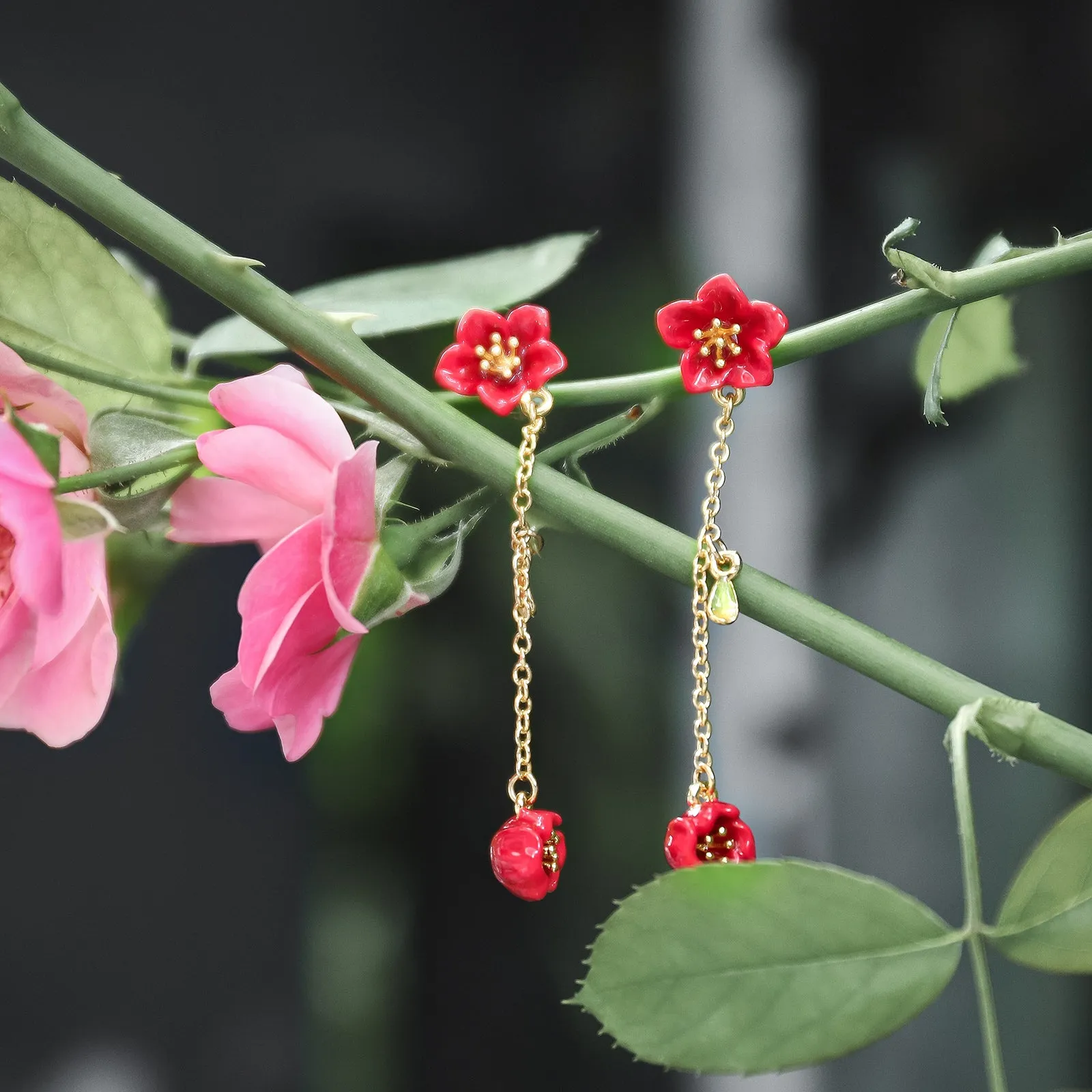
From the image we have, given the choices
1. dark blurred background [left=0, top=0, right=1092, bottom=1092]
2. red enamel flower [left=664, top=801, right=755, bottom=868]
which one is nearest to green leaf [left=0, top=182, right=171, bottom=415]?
red enamel flower [left=664, top=801, right=755, bottom=868]

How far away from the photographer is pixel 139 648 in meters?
0.56

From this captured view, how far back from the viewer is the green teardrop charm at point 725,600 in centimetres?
15

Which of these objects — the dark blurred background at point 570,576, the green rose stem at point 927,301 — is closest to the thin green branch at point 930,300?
the green rose stem at point 927,301

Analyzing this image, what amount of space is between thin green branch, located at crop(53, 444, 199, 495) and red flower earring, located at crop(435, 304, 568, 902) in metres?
0.04

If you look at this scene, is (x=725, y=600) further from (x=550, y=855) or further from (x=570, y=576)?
(x=570, y=576)

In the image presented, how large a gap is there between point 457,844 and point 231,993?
0.49ft

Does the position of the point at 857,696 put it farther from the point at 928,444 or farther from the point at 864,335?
the point at 864,335

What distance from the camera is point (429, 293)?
232mm

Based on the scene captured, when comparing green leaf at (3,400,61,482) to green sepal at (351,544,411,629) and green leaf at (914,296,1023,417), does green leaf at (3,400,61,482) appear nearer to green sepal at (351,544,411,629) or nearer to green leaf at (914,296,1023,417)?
green sepal at (351,544,411,629)

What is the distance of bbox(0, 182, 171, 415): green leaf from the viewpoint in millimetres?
172

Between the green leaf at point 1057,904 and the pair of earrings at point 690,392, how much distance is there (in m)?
0.04

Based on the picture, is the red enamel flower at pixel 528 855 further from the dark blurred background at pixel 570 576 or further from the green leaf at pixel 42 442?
the dark blurred background at pixel 570 576

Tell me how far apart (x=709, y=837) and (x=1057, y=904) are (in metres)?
0.05

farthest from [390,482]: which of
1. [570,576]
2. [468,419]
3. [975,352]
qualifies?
[570,576]
